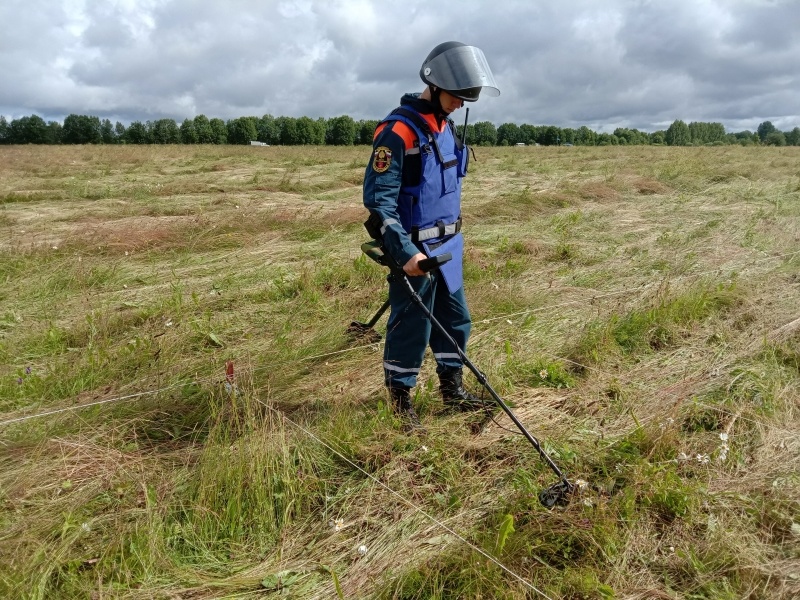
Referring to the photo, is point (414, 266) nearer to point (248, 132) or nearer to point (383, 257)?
point (383, 257)

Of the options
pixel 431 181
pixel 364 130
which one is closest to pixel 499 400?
pixel 431 181

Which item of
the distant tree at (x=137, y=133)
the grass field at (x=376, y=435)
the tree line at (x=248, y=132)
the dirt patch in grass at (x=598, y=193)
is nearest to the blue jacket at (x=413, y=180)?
the grass field at (x=376, y=435)

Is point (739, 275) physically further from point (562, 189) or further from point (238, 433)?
point (562, 189)

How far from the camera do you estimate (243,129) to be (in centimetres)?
6241

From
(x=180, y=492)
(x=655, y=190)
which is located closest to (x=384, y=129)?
(x=180, y=492)

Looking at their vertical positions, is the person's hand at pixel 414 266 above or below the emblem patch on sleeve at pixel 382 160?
below

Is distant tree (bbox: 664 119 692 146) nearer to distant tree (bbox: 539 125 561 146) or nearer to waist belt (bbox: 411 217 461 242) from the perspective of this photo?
distant tree (bbox: 539 125 561 146)

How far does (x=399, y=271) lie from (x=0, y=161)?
70.4ft

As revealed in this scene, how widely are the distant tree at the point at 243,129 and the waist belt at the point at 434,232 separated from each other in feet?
212

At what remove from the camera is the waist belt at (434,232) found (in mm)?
2604

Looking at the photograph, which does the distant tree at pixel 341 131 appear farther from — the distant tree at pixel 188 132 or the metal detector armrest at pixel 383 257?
the metal detector armrest at pixel 383 257

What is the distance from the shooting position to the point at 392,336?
2773 mm

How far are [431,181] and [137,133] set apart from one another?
6081 cm

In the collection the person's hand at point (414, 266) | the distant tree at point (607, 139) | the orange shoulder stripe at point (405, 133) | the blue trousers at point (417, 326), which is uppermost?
the distant tree at point (607, 139)
